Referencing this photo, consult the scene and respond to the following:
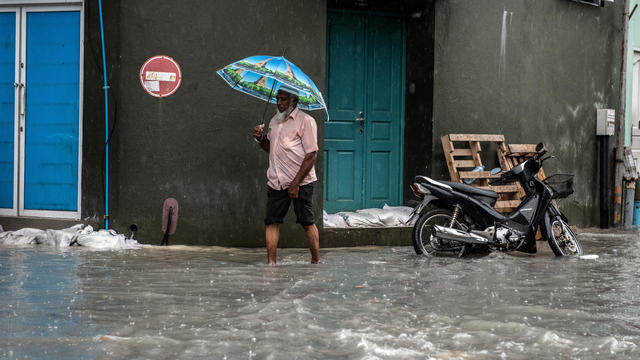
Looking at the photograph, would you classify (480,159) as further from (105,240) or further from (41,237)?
(41,237)

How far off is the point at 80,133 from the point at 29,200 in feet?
3.76

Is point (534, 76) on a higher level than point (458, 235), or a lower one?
higher

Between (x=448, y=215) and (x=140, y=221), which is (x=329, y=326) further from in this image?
(x=140, y=221)

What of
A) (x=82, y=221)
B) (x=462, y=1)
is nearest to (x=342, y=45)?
(x=462, y=1)

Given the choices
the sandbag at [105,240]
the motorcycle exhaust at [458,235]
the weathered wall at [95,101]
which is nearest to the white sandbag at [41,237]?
the sandbag at [105,240]

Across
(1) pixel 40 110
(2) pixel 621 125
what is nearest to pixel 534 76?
(2) pixel 621 125

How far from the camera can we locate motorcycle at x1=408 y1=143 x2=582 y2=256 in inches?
346

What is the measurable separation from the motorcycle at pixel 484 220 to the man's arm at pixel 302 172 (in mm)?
1709

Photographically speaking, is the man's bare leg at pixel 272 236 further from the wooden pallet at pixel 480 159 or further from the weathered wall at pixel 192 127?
the wooden pallet at pixel 480 159

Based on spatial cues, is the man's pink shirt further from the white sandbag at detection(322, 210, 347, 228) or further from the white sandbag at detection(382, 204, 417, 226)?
the white sandbag at detection(382, 204, 417, 226)

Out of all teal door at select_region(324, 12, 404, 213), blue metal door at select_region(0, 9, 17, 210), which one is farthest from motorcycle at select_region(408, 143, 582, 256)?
blue metal door at select_region(0, 9, 17, 210)

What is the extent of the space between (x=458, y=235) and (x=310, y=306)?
3.41 metres

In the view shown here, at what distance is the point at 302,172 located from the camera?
7520mm

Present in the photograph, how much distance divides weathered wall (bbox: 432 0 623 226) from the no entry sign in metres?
3.52
